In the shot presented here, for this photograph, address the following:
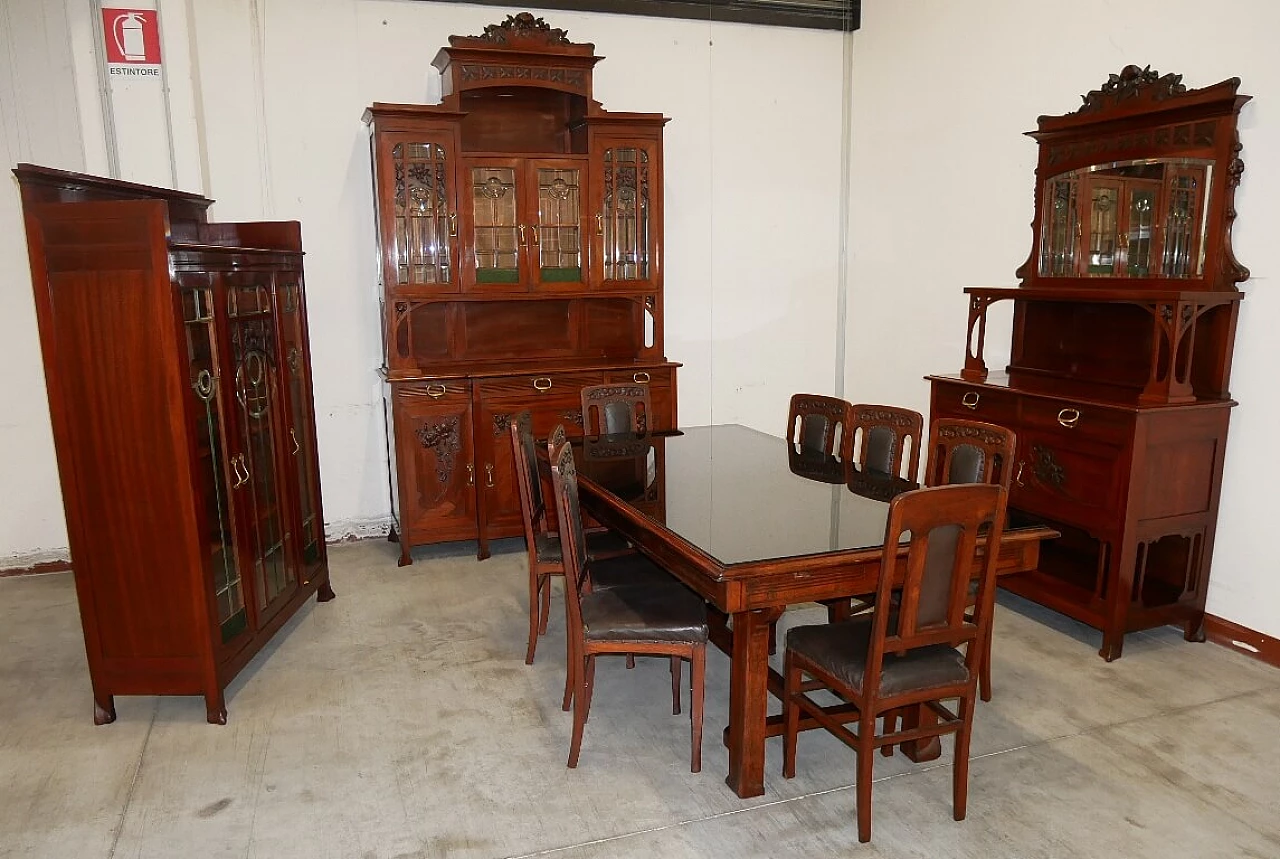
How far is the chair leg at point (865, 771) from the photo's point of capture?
2.23m

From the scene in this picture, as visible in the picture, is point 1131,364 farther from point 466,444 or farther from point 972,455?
point 466,444

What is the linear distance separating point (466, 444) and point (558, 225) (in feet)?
4.08

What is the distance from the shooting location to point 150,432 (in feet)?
9.22

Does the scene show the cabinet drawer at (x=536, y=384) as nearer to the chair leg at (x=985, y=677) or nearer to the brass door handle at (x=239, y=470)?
the brass door handle at (x=239, y=470)

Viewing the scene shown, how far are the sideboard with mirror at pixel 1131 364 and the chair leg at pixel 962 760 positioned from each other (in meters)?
1.18

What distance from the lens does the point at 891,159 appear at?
5.16m

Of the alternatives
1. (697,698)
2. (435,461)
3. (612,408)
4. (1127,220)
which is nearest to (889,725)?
(697,698)

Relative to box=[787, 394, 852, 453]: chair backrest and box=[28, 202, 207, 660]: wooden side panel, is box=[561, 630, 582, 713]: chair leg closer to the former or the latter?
box=[28, 202, 207, 660]: wooden side panel

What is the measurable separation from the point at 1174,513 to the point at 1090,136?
1.64 meters

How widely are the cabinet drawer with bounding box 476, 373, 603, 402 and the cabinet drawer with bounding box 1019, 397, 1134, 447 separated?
2.05m

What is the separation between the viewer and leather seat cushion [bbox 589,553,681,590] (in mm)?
2865

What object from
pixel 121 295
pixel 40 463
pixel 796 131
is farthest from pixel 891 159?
pixel 40 463

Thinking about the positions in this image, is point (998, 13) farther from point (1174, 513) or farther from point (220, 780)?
point (220, 780)

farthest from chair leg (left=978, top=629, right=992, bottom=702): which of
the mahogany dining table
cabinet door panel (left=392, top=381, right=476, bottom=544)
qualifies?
cabinet door panel (left=392, top=381, right=476, bottom=544)
